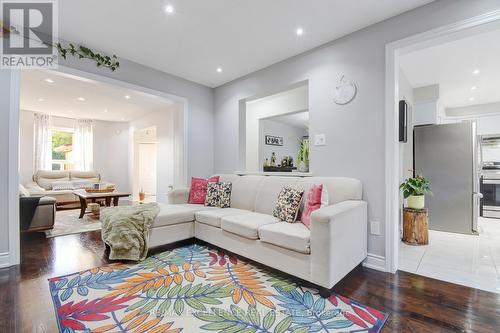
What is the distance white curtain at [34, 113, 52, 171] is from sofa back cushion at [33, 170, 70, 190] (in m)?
0.38

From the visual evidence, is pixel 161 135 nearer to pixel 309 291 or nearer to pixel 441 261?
pixel 309 291

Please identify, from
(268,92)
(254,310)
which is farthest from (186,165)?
(254,310)

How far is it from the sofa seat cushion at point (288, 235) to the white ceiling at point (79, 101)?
2.82 meters

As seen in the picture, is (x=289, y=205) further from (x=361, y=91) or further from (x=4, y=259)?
(x=4, y=259)

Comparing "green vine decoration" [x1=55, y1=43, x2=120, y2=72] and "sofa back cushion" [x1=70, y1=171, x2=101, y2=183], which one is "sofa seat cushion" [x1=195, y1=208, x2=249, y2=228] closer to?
"green vine decoration" [x1=55, y1=43, x2=120, y2=72]

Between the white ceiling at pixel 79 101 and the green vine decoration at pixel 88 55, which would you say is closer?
the green vine decoration at pixel 88 55

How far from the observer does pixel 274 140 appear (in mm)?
6094

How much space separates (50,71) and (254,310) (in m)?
3.38

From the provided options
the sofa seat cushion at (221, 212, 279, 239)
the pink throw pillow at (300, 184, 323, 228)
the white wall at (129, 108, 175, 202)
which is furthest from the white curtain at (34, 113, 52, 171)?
the pink throw pillow at (300, 184, 323, 228)

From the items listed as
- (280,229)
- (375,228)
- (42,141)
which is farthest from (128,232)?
(42,141)

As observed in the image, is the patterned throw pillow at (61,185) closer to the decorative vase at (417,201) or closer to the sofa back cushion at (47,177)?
the sofa back cushion at (47,177)

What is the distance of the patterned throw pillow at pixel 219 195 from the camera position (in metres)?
3.36

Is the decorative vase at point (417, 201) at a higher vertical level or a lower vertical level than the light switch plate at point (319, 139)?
lower

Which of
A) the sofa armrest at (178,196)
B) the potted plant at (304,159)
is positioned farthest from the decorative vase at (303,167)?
the sofa armrest at (178,196)
